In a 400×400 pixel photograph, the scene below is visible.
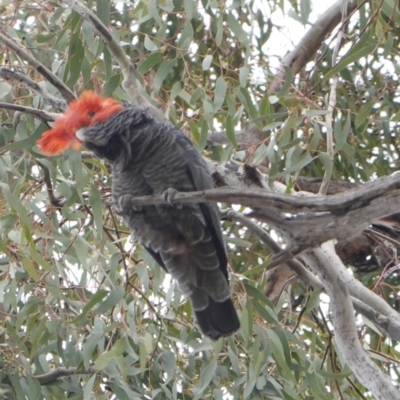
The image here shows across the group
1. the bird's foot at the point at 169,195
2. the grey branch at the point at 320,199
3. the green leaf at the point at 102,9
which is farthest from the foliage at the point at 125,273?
the grey branch at the point at 320,199

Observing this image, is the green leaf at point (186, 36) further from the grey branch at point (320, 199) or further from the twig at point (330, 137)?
the grey branch at point (320, 199)

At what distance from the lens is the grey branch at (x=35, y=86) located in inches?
92.1

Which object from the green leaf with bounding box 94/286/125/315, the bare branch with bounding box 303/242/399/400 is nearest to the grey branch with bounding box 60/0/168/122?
the green leaf with bounding box 94/286/125/315

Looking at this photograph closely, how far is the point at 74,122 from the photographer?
2.37 meters

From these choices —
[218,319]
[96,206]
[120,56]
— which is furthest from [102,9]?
[218,319]

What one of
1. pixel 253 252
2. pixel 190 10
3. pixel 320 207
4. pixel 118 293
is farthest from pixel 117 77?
pixel 253 252

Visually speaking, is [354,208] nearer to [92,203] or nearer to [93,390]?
[92,203]

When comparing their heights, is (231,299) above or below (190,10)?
below

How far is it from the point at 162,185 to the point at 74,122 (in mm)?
342

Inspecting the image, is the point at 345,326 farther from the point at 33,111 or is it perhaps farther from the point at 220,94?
the point at 33,111

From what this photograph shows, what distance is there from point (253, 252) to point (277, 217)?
1.50 meters

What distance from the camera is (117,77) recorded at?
242 cm

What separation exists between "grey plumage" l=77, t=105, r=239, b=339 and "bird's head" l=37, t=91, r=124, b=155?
2cm

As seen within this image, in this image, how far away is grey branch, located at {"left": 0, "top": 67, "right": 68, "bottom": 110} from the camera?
2.34 m
